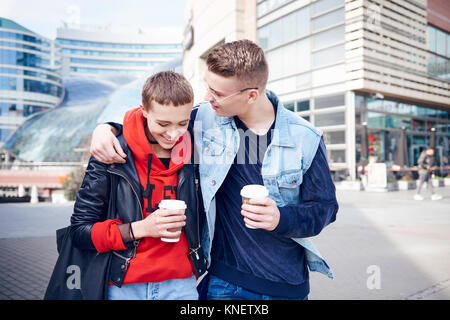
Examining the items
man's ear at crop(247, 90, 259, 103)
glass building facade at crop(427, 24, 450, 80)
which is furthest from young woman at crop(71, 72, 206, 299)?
glass building facade at crop(427, 24, 450, 80)

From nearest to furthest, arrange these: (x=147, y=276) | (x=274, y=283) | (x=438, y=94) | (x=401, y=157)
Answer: (x=147, y=276) → (x=274, y=283) → (x=438, y=94) → (x=401, y=157)

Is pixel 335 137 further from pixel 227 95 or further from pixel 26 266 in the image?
pixel 227 95

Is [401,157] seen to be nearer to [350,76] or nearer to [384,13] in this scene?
[350,76]

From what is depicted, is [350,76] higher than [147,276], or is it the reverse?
[350,76]

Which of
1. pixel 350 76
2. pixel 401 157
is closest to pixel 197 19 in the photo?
pixel 350 76

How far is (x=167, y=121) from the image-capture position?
1.54m

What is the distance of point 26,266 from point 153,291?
4150mm

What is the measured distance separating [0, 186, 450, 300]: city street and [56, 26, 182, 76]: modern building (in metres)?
80.3

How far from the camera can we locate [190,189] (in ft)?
5.20

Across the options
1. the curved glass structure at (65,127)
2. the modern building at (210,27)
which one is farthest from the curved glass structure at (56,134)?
the modern building at (210,27)

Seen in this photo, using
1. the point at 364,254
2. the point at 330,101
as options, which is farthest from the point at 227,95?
the point at 330,101

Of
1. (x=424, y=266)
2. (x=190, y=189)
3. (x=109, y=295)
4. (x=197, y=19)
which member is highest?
(x=197, y=19)
